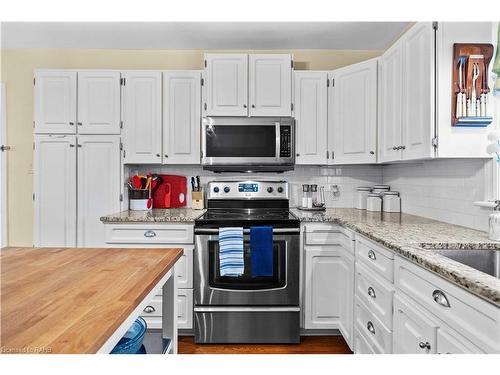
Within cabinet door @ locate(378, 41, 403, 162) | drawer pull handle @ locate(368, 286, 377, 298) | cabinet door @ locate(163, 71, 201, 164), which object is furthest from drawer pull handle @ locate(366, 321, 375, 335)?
cabinet door @ locate(163, 71, 201, 164)

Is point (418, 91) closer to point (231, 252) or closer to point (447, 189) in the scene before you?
point (447, 189)

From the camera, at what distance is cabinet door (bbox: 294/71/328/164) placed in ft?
9.67

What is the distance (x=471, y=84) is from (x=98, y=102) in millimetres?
2744

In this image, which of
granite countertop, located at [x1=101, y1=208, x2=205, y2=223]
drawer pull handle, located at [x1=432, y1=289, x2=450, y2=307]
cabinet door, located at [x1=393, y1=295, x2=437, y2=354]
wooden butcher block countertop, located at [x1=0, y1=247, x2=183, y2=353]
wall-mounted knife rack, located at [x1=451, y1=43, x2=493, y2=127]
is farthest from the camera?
granite countertop, located at [x1=101, y1=208, x2=205, y2=223]

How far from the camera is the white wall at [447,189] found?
6.35 feet

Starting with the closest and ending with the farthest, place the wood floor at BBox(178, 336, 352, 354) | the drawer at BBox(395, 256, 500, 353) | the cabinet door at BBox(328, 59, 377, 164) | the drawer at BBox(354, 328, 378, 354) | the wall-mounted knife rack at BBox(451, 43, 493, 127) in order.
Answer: the drawer at BBox(395, 256, 500, 353) → the wall-mounted knife rack at BBox(451, 43, 493, 127) → the drawer at BBox(354, 328, 378, 354) → the wood floor at BBox(178, 336, 352, 354) → the cabinet door at BBox(328, 59, 377, 164)

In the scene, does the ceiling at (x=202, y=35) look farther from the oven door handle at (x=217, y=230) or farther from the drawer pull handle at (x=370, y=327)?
the drawer pull handle at (x=370, y=327)

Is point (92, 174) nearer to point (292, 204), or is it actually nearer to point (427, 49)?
point (292, 204)

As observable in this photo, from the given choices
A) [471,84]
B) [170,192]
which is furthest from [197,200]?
[471,84]

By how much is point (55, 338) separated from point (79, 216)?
255cm

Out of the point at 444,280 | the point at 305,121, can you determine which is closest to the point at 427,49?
the point at 305,121

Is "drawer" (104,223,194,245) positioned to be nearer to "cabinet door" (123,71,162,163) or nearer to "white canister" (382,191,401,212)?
"cabinet door" (123,71,162,163)

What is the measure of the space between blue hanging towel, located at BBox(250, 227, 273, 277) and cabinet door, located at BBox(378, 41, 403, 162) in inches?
42.5

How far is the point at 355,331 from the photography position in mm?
2195
